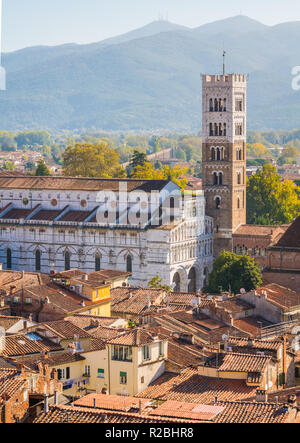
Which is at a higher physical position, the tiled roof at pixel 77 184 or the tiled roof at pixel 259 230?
the tiled roof at pixel 77 184

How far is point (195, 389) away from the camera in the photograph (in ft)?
69.3

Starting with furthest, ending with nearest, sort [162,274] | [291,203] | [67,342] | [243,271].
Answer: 1. [291,203]
2. [162,274]
3. [243,271]
4. [67,342]

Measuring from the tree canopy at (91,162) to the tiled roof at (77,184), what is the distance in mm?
19482

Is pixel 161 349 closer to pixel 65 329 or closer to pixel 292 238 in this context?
pixel 65 329

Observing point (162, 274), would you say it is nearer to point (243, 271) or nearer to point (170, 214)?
point (170, 214)

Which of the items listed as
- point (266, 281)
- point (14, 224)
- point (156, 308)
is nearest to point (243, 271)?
point (266, 281)

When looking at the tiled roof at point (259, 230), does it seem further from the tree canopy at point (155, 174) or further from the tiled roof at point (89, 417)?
the tiled roof at point (89, 417)

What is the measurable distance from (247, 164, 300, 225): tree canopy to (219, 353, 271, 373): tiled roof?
133ft

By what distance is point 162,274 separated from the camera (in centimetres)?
4622

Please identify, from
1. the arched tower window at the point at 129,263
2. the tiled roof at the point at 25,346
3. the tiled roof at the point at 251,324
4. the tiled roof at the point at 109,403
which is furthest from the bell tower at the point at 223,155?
the tiled roof at the point at 109,403

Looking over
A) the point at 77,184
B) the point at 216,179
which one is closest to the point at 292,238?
the point at 216,179

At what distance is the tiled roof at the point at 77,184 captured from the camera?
49.3 meters

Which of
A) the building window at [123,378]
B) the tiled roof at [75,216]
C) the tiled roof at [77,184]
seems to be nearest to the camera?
the building window at [123,378]
